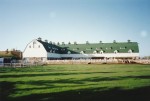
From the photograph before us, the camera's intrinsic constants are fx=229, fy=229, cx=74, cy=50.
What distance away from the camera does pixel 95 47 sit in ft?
282

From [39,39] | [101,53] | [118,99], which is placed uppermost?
[39,39]

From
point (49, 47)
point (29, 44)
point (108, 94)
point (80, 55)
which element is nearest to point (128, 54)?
point (80, 55)

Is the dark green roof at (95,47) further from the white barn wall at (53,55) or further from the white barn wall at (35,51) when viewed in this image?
the white barn wall at (35,51)

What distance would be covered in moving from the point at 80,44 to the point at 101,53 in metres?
10.6

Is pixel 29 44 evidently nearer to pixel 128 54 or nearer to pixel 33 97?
pixel 128 54

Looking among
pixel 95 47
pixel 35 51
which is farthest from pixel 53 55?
pixel 95 47

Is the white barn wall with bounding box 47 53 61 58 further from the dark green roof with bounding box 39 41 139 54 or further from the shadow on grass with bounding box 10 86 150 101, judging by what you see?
the shadow on grass with bounding box 10 86 150 101

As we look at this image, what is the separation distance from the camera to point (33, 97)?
11703 mm

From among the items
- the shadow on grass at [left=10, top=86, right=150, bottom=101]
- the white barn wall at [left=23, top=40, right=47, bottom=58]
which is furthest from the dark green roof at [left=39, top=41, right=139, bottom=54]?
the shadow on grass at [left=10, top=86, right=150, bottom=101]

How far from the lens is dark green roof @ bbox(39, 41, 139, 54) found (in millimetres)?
82000

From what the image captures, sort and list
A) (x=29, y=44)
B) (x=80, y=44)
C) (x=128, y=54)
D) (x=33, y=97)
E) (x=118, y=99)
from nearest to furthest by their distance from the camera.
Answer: (x=118, y=99) → (x=33, y=97) → (x=29, y=44) → (x=128, y=54) → (x=80, y=44)

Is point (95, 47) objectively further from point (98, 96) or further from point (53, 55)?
point (98, 96)

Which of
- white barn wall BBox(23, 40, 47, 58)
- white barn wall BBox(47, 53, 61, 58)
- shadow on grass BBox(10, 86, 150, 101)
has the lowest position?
shadow on grass BBox(10, 86, 150, 101)

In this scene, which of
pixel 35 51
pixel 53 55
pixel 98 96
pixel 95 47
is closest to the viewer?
pixel 98 96
